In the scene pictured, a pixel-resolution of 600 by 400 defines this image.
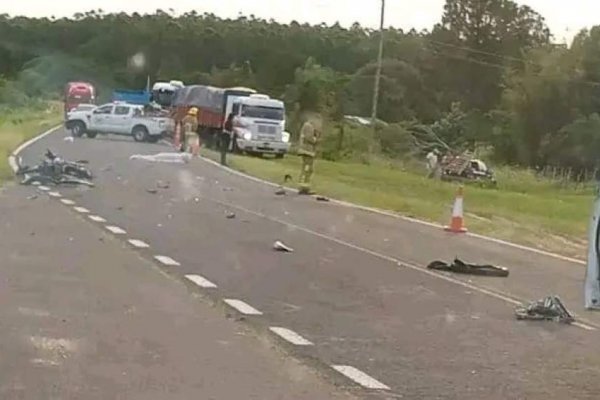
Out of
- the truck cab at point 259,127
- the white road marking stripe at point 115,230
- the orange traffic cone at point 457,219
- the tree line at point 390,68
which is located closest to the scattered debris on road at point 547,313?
the white road marking stripe at point 115,230

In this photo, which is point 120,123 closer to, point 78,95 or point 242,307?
point 78,95

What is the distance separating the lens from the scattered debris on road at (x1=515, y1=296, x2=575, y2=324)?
482 inches

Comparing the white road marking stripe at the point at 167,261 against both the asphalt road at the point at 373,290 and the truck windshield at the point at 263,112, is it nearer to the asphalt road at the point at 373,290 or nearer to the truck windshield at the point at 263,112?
the asphalt road at the point at 373,290

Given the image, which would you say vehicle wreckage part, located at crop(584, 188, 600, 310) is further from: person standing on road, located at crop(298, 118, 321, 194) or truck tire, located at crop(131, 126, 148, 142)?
truck tire, located at crop(131, 126, 148, 142)

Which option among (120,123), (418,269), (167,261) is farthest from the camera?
(120,123)

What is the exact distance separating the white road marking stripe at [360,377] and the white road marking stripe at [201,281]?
160 inches

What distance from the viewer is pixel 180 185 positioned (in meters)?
30.0

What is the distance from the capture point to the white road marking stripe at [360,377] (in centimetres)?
851

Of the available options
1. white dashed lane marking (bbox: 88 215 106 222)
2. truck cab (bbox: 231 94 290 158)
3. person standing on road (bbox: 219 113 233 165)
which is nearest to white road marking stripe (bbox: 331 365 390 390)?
white dashed lane marking (bbox: 88 215 106 222)

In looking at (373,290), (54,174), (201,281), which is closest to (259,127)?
(54,174)

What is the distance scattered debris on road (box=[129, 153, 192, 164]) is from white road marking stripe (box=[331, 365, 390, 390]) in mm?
32234

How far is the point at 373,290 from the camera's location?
13695mm

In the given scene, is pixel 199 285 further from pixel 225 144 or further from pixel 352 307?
pixel 225 144

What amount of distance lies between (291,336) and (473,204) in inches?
940
